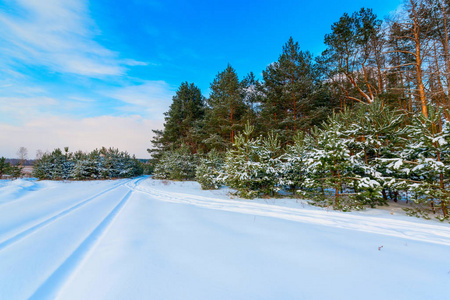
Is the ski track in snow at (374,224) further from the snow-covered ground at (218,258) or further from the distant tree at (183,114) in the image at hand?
the distant tree at (183,114)

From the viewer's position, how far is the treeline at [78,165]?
15.5m

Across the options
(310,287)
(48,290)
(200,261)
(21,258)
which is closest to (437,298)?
(310,287)

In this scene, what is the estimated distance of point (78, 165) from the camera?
15633 mm

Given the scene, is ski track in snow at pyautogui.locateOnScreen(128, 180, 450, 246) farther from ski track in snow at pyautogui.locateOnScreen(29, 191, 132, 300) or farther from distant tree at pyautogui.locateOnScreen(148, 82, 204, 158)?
distant tree at pyautogui.locateOnScreen(148, 82, 204, 158)

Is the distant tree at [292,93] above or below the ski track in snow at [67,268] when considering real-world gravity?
above

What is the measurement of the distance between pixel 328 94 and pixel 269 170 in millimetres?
12356

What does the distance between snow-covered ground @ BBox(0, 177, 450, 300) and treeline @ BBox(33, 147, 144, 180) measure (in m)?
15.2

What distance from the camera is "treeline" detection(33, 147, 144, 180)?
51.0 feet

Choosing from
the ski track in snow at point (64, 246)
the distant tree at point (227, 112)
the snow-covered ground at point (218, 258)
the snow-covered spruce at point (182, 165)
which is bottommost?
the ski track in snow at point (64, 246)

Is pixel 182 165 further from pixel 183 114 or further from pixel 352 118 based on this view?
pixel 352 118

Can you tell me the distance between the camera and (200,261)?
2.07 metres

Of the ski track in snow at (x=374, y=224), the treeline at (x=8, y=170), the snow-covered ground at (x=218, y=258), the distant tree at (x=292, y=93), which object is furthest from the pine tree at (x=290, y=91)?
the treeline at (x=8, y=170)

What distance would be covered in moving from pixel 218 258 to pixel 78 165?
63.2 feet

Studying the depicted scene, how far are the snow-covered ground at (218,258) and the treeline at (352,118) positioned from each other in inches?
61.9
